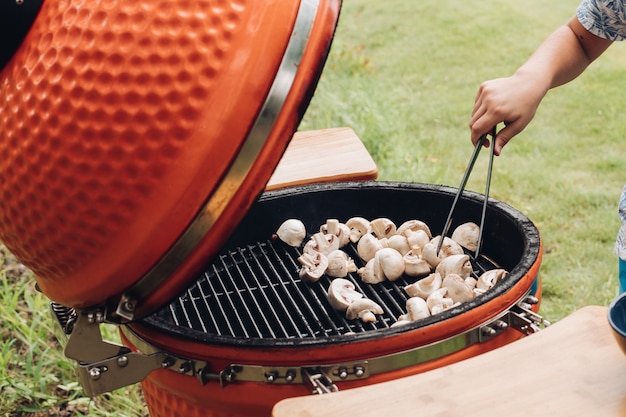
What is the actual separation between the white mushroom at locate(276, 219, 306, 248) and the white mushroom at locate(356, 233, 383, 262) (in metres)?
0.22

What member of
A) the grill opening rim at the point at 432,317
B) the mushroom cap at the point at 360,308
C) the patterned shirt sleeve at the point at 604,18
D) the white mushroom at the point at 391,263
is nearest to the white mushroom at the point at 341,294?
the mushroom cap at the point at 360,308

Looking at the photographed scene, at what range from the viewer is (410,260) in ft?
7.32

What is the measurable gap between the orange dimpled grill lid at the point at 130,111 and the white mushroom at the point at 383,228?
1187 mm

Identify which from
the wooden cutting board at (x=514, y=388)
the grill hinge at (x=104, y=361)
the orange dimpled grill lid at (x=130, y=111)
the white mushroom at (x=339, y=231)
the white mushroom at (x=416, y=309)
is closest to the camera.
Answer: the orange dimpled grill lid at (x=130, y=111)

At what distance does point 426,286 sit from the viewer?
6.88 ft

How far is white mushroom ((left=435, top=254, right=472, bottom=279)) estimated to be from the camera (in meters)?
2.15

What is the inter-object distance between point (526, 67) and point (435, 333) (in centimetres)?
85

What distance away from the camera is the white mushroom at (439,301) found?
6.46 feet

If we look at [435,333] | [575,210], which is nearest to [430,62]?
[575,210]

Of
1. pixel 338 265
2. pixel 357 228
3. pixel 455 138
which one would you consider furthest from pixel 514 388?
pixel 455 138

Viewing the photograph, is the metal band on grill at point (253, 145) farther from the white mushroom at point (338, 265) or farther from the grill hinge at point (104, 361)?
the white mushroom at point (338, 265)

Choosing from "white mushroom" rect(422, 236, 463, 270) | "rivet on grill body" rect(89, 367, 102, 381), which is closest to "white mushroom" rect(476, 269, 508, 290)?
"white mushroom" rect(422, 236, 463, 270)

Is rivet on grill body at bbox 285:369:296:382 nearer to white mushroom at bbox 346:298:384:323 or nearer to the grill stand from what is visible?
the grill stand

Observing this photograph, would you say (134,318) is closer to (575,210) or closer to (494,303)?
(494,303)
